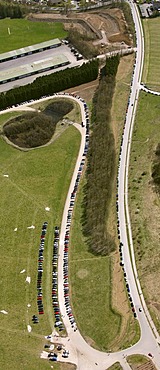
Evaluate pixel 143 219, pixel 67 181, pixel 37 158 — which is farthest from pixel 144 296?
pixel 37 158

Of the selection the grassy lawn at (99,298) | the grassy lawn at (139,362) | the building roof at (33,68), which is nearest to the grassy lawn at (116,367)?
the grassy lawn at (139,362)

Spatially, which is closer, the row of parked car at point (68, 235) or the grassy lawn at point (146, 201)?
the row of parked car at point (68, 235)

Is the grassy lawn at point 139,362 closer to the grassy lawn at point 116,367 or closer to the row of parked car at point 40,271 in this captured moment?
the grassy lawn at point 116,367

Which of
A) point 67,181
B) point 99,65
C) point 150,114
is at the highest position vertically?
point 99,65

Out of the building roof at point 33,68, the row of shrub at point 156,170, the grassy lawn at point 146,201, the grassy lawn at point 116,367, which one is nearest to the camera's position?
the grassy lawn at point 116,367

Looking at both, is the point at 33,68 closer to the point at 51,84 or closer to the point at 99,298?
the point at 51,84

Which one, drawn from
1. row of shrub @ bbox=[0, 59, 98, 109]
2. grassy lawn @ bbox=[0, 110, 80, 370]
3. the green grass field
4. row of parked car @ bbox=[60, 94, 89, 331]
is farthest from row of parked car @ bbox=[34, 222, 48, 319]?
row of shrub @ bbox=[0, 59, 98, 109]

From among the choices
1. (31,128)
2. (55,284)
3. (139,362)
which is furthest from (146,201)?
(31,128)

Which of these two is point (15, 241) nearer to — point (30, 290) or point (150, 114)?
point (30, 290)
